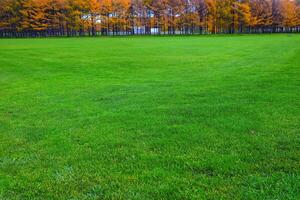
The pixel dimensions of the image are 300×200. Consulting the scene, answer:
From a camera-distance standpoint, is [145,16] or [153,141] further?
[145,16]

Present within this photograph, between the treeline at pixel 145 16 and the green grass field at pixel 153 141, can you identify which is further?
the treeline at pixel 145 16

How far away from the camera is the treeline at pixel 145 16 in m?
83.2

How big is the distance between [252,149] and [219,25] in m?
83.8

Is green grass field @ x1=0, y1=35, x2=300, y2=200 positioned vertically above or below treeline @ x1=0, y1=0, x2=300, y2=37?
below

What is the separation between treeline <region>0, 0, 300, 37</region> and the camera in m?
83.2

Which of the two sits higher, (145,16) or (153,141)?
(145,16)

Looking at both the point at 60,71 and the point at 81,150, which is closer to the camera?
the point at 81,150

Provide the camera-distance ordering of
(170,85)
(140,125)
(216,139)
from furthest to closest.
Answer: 1. (170,85)
2. (140,125)
3. (216,139)

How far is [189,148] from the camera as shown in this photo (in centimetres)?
554

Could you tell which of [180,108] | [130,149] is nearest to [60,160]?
[130,149]

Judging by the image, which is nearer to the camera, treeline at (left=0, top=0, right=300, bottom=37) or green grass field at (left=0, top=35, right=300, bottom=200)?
green grass field at (left=0, top=35, right=300, bottom=200)

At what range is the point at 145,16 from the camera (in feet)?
295

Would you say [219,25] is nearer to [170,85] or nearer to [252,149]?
[170,85]

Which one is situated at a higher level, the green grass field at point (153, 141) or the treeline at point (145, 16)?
the treeline at point (145, 16)
